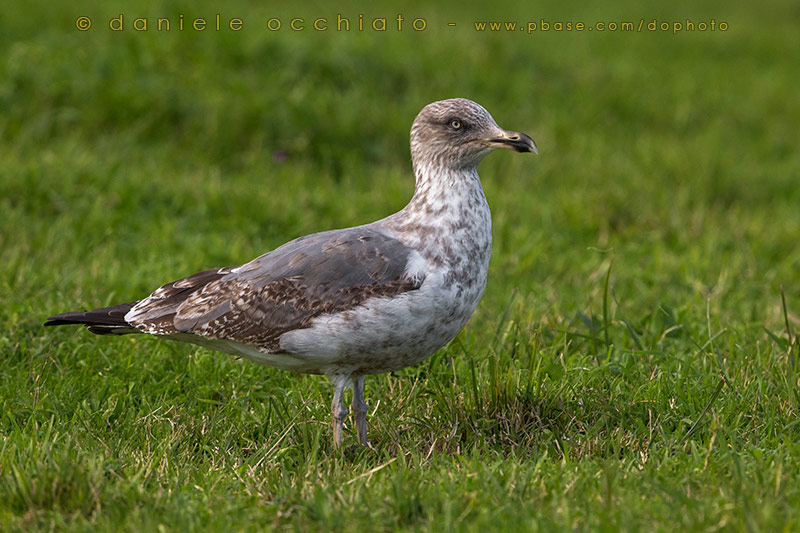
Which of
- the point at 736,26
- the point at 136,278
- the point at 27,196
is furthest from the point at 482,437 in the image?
the point at 736,26

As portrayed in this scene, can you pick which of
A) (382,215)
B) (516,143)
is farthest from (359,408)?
(382,215)

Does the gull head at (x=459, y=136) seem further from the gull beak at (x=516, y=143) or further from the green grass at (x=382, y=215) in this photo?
the green grass at (x=382, y=215)

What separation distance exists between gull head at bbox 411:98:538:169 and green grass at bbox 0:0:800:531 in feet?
3.21

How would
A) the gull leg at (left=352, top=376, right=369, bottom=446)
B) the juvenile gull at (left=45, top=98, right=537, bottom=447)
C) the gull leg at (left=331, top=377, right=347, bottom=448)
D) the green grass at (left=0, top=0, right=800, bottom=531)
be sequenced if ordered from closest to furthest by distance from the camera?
1. the green grass at (left=0, top=0, right=800, bottom=531)
2. the juvenile gull at (left=45, top=98, right=537, bottom=447)
3. the gull leg at (left=331, top=377, right=347, bottom=448)
4. the gull leg at (left=352, top=376, right=369, bottom=446)

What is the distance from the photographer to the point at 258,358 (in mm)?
4547

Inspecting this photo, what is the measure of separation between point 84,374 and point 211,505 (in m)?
1.69

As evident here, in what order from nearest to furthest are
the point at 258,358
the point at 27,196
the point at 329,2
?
the point at 258,358 → the point at 27,196 → the point at 329,2

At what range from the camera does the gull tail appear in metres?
4.63

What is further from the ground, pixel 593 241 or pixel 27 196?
pixel 27 196

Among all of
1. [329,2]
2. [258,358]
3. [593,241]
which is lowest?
[593,241]

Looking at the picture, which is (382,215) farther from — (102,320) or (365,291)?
(365,291)

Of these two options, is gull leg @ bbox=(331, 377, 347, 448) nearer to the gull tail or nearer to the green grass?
the green grass

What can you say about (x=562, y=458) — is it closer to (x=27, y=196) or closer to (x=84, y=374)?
(x=84, y=374)

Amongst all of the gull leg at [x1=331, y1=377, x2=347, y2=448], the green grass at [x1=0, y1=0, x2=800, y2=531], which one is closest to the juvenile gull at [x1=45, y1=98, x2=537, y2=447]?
the gull leg at [x1=331, y1=377, x2=347, y2=448]
